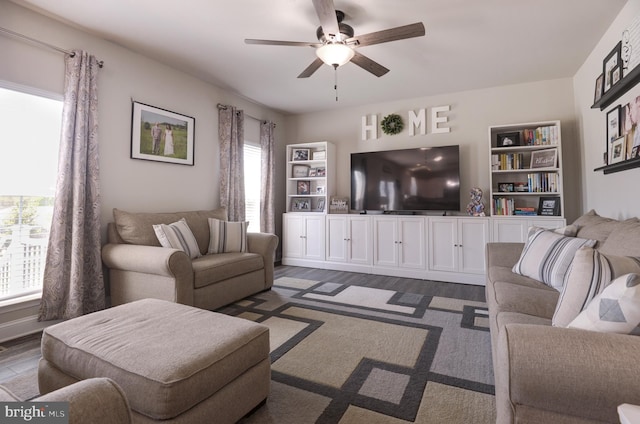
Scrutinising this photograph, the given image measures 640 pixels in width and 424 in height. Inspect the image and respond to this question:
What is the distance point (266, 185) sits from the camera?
4.78m

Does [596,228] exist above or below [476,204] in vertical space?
below

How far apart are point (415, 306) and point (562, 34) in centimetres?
285

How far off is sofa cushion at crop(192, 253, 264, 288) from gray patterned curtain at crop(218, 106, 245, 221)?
1045mm

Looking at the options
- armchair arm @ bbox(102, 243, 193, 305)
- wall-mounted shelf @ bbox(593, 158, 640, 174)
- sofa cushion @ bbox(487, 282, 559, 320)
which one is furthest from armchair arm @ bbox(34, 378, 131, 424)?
wall-mounted shelf @ bbox(593, 158, 640, 174)

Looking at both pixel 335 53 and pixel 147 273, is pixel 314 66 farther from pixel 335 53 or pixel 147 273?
pixel 147 273

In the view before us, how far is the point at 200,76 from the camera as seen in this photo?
376 cm

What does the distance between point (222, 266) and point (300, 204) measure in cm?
244

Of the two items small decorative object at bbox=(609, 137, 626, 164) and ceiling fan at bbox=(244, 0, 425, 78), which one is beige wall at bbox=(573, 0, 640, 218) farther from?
ceiling fan at bbox=(244, 0, 425, 78)

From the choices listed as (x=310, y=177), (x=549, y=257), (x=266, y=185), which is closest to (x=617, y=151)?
(x=549, y=257)

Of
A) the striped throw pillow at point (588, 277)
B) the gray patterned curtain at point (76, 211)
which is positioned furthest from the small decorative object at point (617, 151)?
the gray patterned curtain at point (76, 211)

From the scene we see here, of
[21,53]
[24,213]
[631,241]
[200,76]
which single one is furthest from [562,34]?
[24,213]

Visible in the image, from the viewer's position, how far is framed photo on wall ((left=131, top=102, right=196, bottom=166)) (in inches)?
125

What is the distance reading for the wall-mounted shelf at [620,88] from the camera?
6.94ft

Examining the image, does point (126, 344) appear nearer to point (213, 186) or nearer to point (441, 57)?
point (213, 186)
